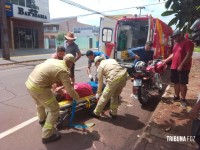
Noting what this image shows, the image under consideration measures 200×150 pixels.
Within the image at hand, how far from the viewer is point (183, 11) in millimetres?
2711

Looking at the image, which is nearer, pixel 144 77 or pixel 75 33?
pixel 144 77

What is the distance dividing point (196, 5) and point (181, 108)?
104 inches

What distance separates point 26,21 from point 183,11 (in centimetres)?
2342

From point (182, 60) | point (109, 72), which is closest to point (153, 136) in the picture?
point (109, 72)

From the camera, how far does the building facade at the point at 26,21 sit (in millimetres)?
20594

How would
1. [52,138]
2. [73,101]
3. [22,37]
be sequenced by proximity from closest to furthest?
[52,138], [73,101], [22,37]

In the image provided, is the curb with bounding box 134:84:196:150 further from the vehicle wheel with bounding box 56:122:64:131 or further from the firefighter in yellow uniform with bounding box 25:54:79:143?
the vehicle wheel with bounding box 56:122:64:131

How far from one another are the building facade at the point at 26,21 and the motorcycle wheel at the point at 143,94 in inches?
742

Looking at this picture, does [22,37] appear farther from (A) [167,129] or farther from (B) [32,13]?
(A) [167,129]

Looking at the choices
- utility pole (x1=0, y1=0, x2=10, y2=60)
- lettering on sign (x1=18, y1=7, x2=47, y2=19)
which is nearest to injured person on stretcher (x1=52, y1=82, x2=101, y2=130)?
utility pole (x1=0, y1=0, x2=10, y2=60)

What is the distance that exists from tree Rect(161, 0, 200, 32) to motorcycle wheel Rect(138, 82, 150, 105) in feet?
7.50

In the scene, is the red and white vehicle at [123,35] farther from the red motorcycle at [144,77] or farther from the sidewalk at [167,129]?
the sidewalk at [167,129]

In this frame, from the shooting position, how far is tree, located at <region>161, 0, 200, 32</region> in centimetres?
270

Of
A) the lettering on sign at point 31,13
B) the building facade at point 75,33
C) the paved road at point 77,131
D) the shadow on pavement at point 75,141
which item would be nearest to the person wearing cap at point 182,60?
the paved road at point 77,131
